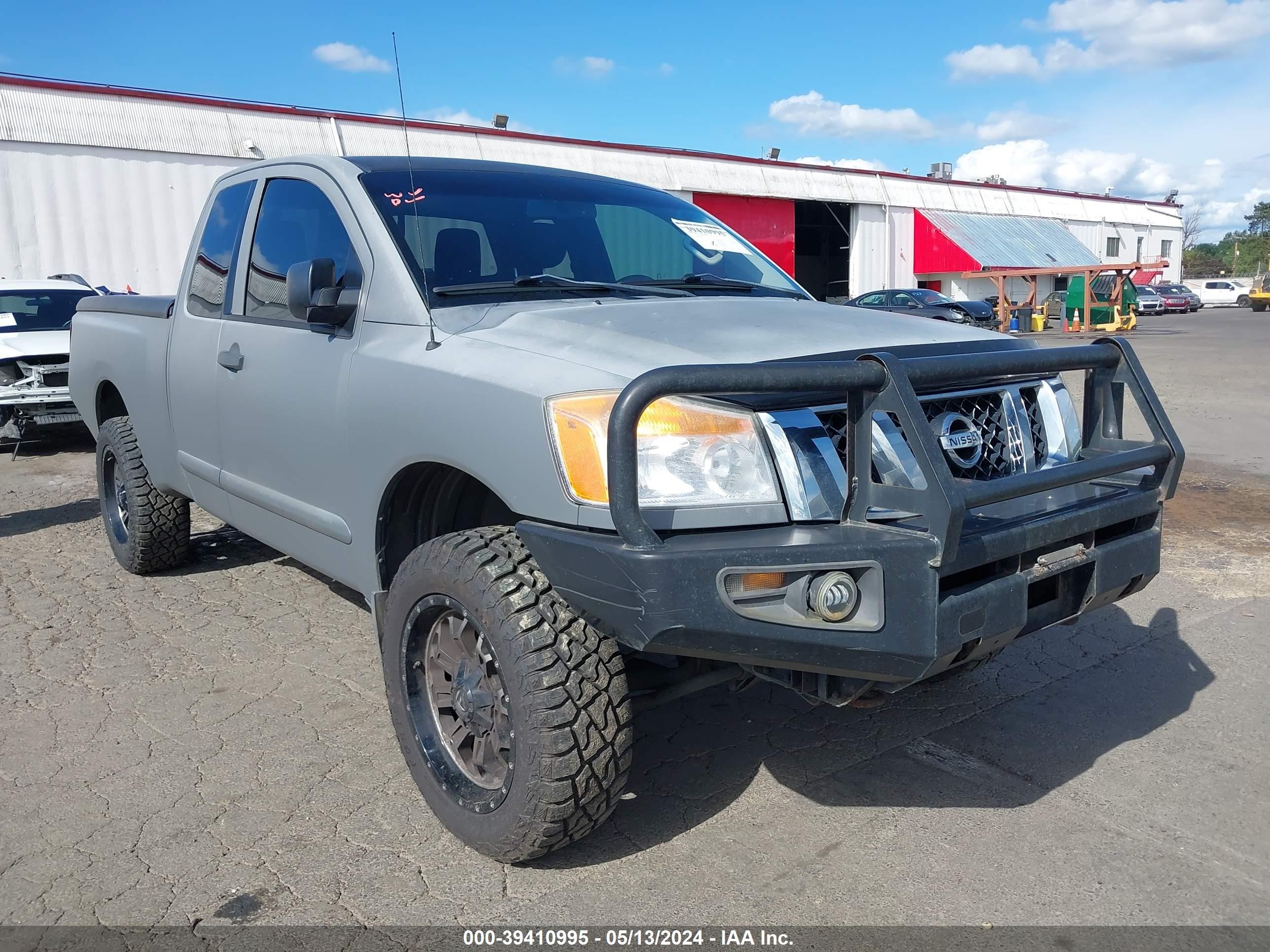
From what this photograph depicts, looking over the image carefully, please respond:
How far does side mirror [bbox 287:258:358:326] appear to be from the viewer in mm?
3164

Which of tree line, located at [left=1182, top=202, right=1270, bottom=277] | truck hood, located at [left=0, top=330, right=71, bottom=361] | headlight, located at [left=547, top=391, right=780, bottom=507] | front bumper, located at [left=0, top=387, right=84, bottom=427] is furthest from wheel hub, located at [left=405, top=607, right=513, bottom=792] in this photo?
tree line, located at [left=1182, top=202, right=1270, bottom=277]

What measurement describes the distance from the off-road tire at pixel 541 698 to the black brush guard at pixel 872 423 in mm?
402

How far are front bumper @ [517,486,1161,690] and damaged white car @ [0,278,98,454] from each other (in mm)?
8588

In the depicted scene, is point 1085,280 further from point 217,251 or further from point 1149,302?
point 217,251

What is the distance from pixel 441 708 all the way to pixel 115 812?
103 centimetres

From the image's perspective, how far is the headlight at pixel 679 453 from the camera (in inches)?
91.4

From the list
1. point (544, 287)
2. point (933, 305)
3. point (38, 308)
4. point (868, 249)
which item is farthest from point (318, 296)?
point (868, 249)

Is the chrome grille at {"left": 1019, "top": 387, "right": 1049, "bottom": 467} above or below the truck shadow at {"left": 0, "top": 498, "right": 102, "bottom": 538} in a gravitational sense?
above

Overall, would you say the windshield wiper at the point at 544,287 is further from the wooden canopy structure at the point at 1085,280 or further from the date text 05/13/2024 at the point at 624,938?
the wooden canopy structure at the point at 1085,280

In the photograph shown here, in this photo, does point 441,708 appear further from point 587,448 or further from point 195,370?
point 195,370

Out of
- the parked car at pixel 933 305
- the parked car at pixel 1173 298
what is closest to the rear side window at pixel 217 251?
the parked car at pixel 933 305

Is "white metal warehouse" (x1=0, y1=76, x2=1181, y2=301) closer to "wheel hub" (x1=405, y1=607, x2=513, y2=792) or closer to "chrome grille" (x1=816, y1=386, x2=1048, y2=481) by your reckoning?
"wheel hub" (x1=405, y1=607, x2=513, y2=792)

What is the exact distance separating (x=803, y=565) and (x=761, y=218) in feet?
101

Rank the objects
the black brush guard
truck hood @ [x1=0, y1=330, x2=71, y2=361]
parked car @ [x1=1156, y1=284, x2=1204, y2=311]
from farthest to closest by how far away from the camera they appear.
→ parked car @ [x1=1156, y1=284, x2=1204, y2=311] → truck hood @ [x1=0, y1=330, x2=71, y2=361] → the black brush guard
